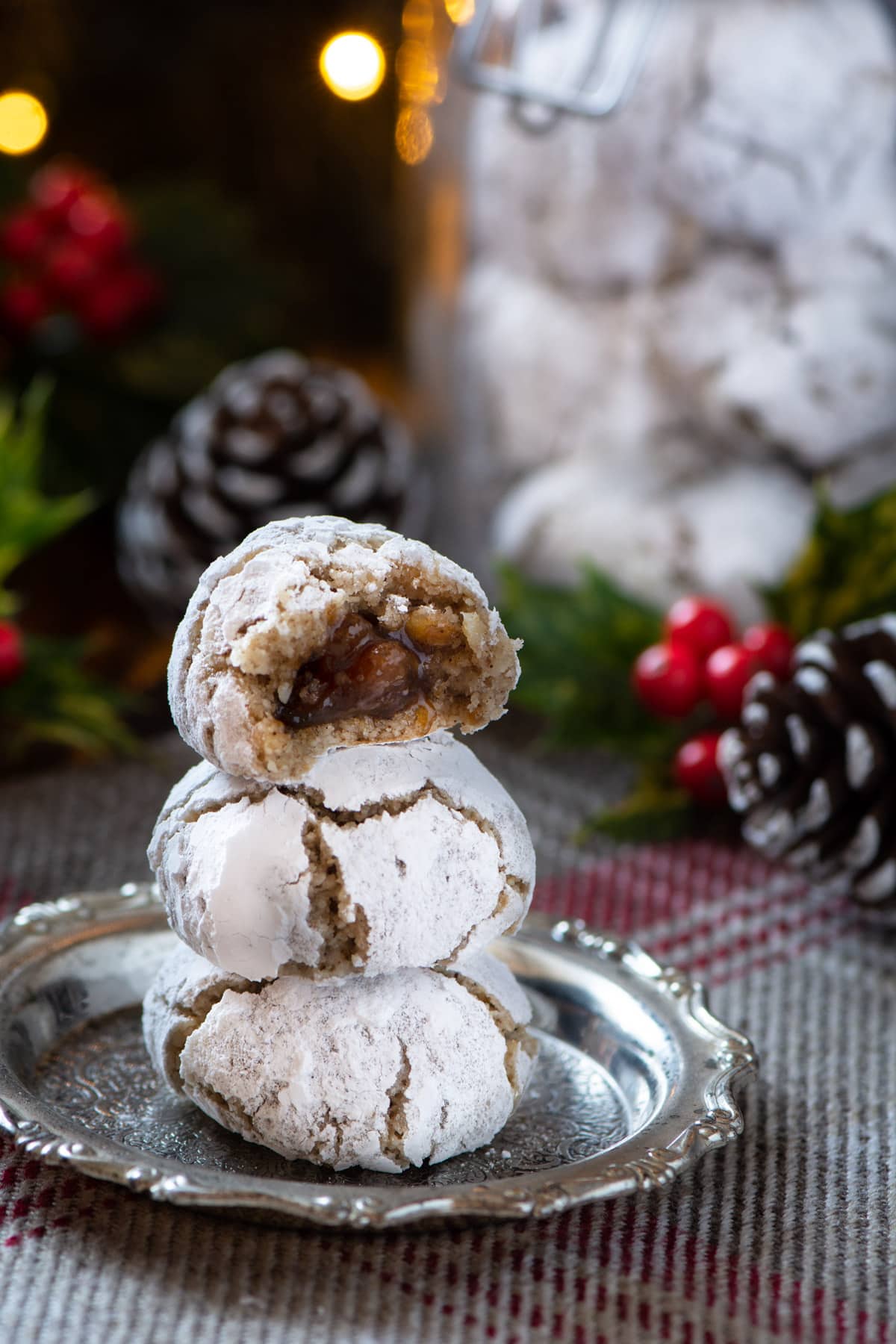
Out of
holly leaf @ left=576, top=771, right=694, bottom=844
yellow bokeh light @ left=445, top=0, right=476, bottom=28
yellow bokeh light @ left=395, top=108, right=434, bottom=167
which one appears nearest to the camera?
Answer: holly leaf @ left=576, top=771, right=694, bottom=844

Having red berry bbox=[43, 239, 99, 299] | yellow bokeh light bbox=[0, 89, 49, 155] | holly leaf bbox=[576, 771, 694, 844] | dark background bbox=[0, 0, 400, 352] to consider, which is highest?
dark background bbox=[0, 0, 400, 352]

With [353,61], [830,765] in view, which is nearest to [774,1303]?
[830,765]

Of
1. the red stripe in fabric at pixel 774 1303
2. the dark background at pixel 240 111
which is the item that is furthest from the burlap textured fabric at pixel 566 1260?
the dark background at pixel 240 111

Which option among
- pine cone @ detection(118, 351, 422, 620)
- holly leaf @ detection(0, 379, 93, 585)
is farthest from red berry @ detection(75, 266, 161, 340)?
holly leaf @ detection(0, 379, 93, 585)

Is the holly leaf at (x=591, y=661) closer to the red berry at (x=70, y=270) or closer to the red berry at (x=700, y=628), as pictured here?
the red berry at (x=700, y=628)

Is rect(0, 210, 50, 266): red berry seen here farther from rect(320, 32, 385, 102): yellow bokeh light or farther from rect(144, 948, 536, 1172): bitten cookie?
rect(144, 948, 536, 1172): bitten cookie

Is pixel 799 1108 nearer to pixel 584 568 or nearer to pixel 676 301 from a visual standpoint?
pixel 584 568

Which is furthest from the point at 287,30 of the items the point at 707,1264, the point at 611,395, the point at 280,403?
the point at 707,1264

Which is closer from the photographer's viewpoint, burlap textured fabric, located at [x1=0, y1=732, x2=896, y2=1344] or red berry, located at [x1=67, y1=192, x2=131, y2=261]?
burlap textured fabric, located at [x1=0, y1=732, x2=896, y2=1344]
